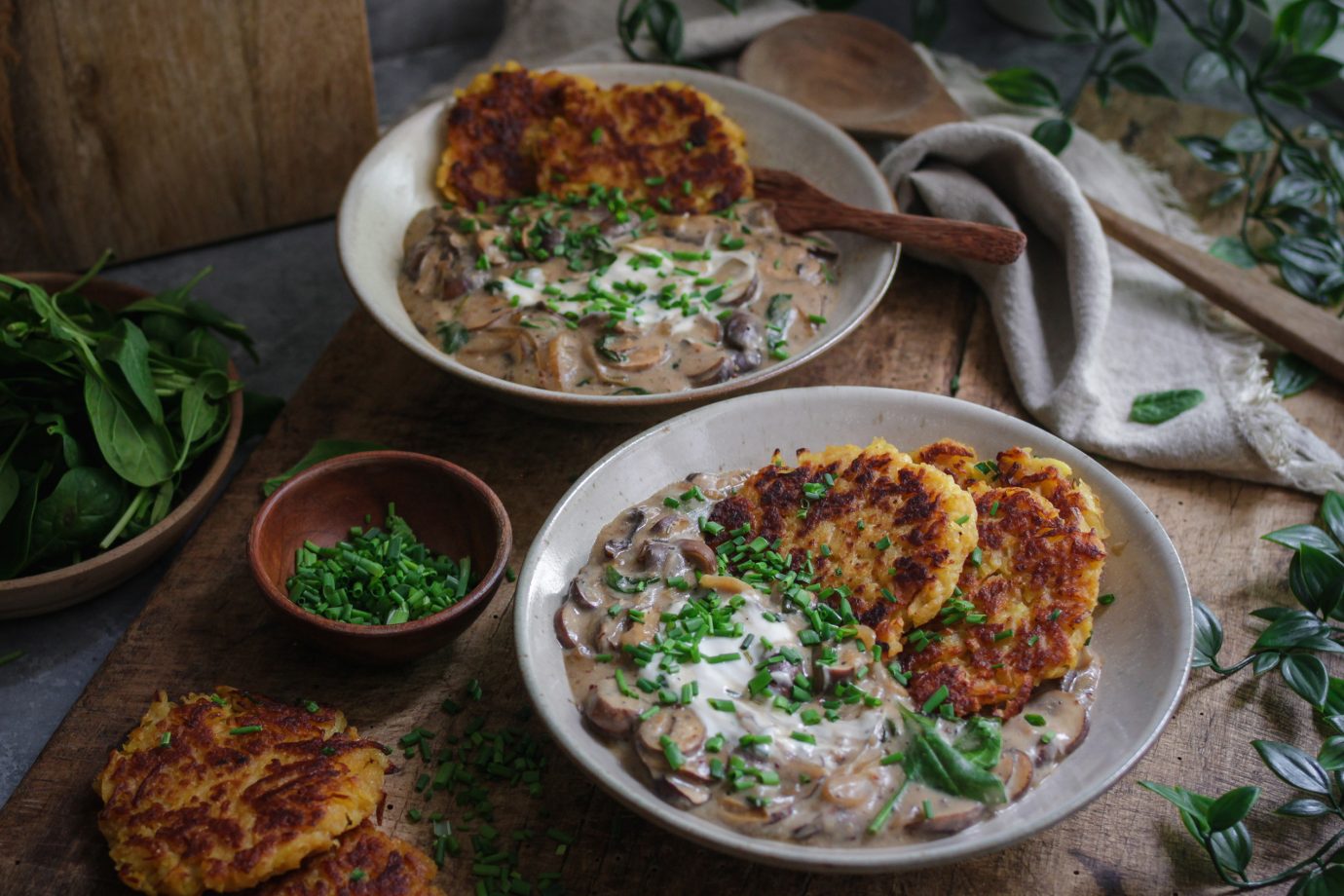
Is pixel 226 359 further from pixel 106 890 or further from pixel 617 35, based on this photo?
pixel 617 35

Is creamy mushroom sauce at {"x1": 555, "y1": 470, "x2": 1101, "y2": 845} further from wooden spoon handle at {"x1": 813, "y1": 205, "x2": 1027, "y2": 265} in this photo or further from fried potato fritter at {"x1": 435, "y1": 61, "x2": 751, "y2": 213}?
fried potato fritter at {"x1": 435, "y1": 61, "x2": 751, "y2": 213}

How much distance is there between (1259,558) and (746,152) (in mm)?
2230

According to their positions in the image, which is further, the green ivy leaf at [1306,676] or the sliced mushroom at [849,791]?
the green ivy leaf at [1306,676]

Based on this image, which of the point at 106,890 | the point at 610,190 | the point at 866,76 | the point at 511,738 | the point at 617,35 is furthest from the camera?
the point at 617,35

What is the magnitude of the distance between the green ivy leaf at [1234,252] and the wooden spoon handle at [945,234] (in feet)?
3.63

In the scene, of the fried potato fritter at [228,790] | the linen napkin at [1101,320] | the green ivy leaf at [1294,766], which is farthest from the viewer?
the linen napkin at [1101,320]

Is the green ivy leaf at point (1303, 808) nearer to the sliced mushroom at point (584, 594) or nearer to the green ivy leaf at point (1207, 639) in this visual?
the green ivy leaf at point (1207, 639)

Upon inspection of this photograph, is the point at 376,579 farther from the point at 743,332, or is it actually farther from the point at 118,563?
the point at 743,332

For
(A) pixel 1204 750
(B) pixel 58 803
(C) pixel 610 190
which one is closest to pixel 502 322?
(C) pixel 610 190

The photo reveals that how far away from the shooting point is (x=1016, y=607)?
278cm

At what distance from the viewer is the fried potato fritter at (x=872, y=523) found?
108 inches

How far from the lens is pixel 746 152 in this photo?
14.6 ft

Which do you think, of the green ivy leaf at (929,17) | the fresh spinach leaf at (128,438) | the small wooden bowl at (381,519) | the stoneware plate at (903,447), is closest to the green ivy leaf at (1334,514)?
the stoneware plate at (903,447)

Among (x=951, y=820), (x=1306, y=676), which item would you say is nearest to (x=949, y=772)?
(x=951, y=820)
